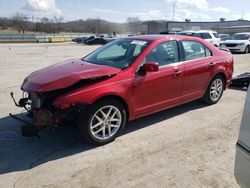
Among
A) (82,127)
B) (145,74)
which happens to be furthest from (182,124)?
(82,127)

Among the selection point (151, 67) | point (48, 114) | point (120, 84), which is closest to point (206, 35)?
point (151, 67)

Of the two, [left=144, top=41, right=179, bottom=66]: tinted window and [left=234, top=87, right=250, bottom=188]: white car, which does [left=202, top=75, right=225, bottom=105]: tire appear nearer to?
[left=144, top=41, right=179, bottom=66]: tinted window

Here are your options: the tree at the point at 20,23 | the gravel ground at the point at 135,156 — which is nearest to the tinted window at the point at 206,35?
the gravel ground at the point at 135,156

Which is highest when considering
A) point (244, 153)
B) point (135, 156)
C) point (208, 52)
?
point (208, 52)

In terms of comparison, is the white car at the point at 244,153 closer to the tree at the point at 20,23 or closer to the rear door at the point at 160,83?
the rear door at the point at 160,83

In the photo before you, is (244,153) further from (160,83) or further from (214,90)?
(214,90)

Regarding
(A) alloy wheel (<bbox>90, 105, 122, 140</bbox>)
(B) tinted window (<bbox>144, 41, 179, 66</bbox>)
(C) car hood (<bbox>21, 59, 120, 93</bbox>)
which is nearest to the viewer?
(C) car hood (<bbox>21, 59, 120, 93</bbox>)

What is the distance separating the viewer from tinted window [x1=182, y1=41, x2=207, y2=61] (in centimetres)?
531

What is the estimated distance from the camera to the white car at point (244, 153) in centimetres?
227

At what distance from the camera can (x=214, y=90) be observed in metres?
6.07

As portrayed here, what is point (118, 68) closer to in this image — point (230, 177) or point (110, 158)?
point (110, 158)

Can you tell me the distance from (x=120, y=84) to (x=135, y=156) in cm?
110

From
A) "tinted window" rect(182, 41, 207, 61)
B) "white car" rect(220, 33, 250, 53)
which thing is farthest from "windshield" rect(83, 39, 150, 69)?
"white car" rect(220, 33, 250, 53)

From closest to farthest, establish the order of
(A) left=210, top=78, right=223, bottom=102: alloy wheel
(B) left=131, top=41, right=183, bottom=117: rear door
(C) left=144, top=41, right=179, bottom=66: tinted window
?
(B) left=131, top=41, right=183, bottom=117: rear door → (C) left=144, top=41, right=179, bottom=66: tinted window → (A) left=210, top=78, right=223, bottom=102: alloy wheel
